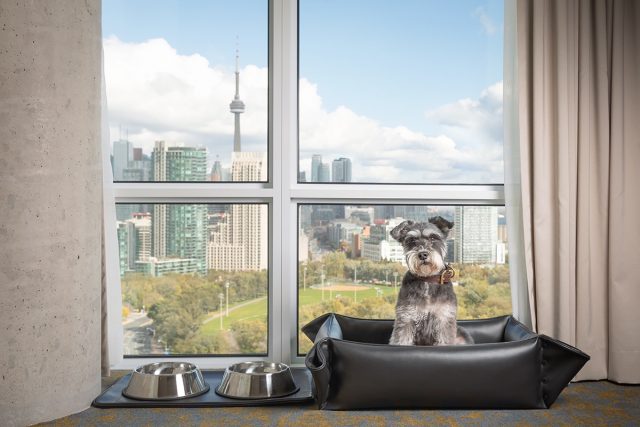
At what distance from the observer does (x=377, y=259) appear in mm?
2898

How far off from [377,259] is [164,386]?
42.2 inches

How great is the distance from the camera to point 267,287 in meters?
2.85

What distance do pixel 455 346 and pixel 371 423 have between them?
0.37m

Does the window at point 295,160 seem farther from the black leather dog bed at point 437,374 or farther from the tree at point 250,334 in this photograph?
the black leather dog bed at point 437,374

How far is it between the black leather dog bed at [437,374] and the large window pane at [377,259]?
27.2 inches

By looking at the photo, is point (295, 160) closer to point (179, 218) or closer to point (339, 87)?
point (339, 87)

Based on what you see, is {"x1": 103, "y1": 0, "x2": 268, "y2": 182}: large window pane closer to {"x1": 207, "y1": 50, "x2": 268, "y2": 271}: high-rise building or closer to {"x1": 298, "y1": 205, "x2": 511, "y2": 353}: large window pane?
{"x1": 207, "y1": 50, "x2": 268, "y2": 271}: high-rise building

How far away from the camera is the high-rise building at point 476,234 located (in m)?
2.88

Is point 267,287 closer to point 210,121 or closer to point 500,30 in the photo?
point 210,121

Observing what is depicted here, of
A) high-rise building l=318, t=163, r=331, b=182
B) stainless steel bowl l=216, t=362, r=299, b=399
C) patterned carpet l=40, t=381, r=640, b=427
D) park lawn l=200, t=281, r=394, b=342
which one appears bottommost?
patterned carpet l=40, t=381, r=640, b=427

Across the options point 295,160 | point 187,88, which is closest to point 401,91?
point 295,160

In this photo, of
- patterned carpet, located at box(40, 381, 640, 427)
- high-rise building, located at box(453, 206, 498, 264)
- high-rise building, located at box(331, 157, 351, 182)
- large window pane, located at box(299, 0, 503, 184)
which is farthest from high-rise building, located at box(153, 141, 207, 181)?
high-rise building, located at box(453, 206, 498, 264)

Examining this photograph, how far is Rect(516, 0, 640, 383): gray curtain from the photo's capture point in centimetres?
259

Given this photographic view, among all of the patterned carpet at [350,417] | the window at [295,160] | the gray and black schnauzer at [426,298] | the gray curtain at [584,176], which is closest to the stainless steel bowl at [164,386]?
the patterned carpet at [350,417]
